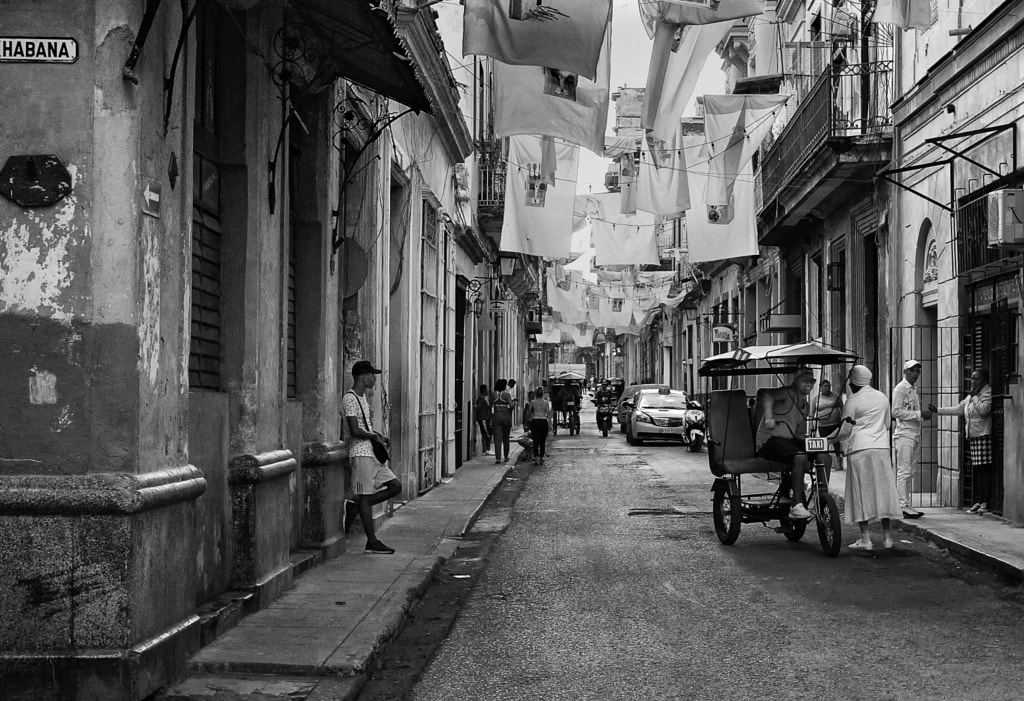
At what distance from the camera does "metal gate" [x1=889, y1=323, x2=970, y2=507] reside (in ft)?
53.4

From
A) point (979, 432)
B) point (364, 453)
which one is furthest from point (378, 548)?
point (979, 432)

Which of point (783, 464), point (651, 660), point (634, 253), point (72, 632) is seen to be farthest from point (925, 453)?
point (72, 632)

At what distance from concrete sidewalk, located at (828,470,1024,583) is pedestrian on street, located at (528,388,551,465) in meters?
11.8

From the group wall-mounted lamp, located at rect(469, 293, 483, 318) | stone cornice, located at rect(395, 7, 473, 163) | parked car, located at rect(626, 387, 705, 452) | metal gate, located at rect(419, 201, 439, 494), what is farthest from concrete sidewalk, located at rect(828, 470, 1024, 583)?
parked car, located at rect(626, 387, 705, 452)

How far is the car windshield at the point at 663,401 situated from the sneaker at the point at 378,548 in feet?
80.5

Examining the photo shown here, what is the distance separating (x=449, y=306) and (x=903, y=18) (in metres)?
10.5

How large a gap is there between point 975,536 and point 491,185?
17.2 metres

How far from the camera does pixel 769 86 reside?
25.5 meters

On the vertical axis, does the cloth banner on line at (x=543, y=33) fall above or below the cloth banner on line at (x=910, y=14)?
below

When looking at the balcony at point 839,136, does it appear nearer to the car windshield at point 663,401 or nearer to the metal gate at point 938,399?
the metal gate at point 938,399

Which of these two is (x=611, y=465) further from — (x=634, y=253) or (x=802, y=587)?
(x=802, y=587)

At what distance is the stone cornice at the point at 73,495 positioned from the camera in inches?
225

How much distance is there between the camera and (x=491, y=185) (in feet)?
91.9

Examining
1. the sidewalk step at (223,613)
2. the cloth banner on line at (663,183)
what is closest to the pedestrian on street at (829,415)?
the cloth banner on line at (663,183)
